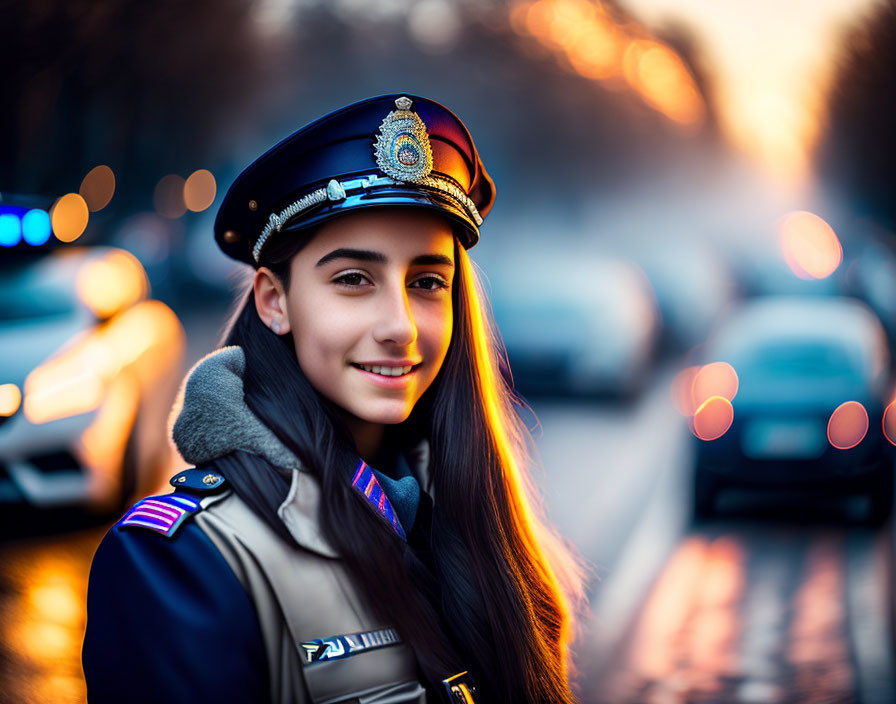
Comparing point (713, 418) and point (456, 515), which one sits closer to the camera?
point (456, 515)

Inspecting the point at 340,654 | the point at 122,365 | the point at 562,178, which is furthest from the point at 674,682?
the point at 562,178

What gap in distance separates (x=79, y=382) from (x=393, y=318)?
470cm

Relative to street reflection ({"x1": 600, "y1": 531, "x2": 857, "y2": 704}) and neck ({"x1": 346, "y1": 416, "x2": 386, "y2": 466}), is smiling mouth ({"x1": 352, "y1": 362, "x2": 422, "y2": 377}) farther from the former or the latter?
street reflection ({"x1": 600, "y1": 531, "x2": 857, "y2": 704})

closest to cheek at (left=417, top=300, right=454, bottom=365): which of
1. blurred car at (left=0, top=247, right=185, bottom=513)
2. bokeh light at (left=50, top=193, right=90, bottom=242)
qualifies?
blurred car at (left=0, top=247, right=185, bottom=513)

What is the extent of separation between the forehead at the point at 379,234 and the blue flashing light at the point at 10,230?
16.1 feet

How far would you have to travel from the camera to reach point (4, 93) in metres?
15.0

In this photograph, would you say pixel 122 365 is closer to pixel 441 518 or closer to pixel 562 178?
pixel 441 518

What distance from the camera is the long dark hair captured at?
1641mm

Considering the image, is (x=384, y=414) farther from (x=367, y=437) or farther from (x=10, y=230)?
(x=10, y=230)

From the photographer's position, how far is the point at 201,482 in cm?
160

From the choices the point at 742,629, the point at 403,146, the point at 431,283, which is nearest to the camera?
the point at 403,146

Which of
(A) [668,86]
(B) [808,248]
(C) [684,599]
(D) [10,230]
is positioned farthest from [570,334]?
(A) [668,86]

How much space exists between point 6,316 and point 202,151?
2372cm

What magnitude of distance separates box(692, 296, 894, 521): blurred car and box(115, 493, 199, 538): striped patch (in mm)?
6624
